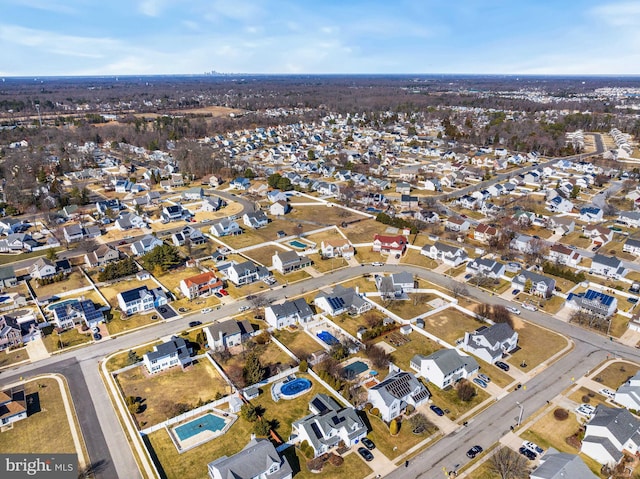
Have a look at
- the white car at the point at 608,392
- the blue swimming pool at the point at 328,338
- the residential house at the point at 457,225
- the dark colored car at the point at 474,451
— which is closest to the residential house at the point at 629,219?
the residential house at the point at 457,225

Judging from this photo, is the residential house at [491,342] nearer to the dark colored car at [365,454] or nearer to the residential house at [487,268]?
the residential house at [487,268]

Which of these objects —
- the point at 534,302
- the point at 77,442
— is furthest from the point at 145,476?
the point at 534,302

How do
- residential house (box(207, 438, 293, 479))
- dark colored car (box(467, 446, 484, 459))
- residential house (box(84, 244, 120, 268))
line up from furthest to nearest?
1. residential house (box(84, 244, 120, 268))
2. dark colored car (box(467, 446, 484, 459))
3. residential house (box(207, 438, 293, 479))

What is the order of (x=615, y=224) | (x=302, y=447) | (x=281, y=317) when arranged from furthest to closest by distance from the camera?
(x=615, y=224), (x=281, y=317), (x=302, y=447)

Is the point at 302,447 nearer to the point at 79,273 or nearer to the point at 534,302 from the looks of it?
the point at 534,302

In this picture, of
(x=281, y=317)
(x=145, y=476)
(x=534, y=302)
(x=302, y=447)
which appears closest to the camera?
(x=145, y=476)

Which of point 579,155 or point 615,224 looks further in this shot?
point 579,155

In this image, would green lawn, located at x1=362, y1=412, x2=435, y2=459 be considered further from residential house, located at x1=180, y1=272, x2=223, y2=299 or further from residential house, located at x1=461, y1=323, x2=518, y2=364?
residential house, located at x1=180, y1=272, x2=223, y2=299

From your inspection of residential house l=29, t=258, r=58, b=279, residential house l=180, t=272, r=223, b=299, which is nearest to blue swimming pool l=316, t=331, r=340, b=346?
residential house l=180, t=272, r=223, b=299
